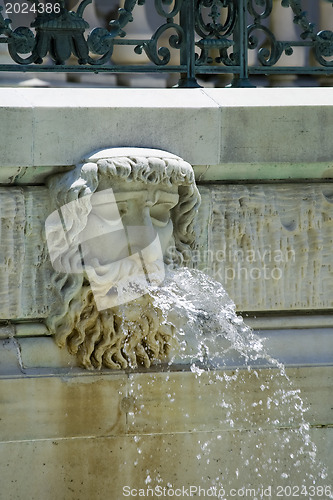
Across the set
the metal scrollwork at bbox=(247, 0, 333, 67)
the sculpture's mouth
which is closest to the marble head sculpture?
the sculpture's mouth

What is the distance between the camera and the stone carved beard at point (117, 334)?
395 cm

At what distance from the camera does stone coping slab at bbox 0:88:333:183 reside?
3.81 meters

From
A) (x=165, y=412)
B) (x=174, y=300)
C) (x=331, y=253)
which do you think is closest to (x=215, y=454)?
(x=165, y=412)

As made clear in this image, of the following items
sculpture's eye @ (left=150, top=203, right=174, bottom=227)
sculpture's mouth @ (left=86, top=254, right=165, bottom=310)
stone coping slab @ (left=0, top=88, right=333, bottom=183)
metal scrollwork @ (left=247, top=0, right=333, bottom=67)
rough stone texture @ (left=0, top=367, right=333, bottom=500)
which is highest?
metal scrollwork @ (left=247, top=0, right=333, bottom=67)

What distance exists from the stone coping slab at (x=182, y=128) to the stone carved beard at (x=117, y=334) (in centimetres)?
49

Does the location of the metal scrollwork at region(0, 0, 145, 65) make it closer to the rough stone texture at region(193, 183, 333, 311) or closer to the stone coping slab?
the stone coping slab

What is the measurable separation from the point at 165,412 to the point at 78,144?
1.00 m

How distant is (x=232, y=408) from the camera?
420cm

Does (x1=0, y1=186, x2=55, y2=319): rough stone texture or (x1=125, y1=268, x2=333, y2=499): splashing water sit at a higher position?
(x1=0, y1=186, x2=55, y2=319): rough stone texture

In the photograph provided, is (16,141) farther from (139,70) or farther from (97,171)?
(139,70)

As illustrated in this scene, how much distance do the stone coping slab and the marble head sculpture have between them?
10 centimetres

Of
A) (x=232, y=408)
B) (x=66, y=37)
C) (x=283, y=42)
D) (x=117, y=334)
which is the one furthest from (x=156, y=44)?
(x=232, y=408)

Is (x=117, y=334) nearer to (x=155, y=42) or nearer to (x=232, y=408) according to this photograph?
(x=232, y=408)

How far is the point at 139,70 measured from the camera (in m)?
4.20
